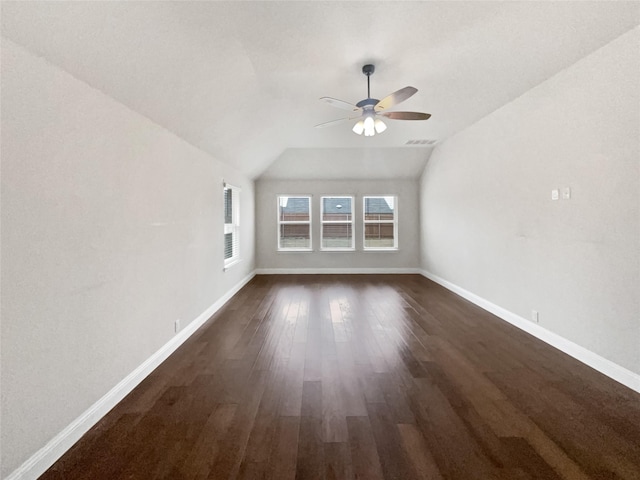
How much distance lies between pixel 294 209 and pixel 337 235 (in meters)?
1.28

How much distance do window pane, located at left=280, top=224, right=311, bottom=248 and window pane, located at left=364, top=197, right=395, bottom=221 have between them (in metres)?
1.57

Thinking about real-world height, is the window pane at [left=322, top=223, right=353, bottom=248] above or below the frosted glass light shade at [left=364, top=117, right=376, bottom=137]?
below

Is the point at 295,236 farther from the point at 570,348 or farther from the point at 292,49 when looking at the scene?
the point at 570,348

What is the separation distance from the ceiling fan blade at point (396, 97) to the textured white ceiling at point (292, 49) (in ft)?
1.22

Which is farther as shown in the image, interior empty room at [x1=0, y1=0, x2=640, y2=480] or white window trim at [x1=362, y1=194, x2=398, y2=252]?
white window trim at [x1=362, y1=194, x2=398, y2=252]

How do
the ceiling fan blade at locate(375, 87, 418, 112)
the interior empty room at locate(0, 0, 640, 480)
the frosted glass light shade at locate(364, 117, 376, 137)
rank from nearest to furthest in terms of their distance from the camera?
1. the interior empty room at locate(0, 0, 640, 480)
2. the ceiling fan blade at locate(375, 87, 418, 112)
3. the frosted glass light shade at locate(364, 117, 376, 137)

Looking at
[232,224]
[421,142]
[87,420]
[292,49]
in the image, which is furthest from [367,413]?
[421,142]

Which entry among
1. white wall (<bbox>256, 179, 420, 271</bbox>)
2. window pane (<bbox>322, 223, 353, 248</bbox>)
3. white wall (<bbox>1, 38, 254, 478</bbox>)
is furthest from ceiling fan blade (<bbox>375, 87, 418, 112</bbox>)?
window pane (<bbox>322, 223, 353, 248</bbox>)

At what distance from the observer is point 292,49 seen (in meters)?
2.63

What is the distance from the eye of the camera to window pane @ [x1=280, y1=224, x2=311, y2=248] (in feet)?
25.2

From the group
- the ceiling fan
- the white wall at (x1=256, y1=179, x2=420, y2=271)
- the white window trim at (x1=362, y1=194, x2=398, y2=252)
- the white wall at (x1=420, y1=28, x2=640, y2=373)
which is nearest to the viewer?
the white wall at (x1=420, y1=28, x2=640, y2=373)

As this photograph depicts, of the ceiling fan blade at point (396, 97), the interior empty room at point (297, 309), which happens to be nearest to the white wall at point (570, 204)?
the interior empty room at point (297, 309)

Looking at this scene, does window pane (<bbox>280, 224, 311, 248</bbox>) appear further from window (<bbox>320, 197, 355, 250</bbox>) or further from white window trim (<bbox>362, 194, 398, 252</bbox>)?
white window trim (<bbox>362, 194, 398, 252</bbox>)

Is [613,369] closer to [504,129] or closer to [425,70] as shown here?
[504,129]
